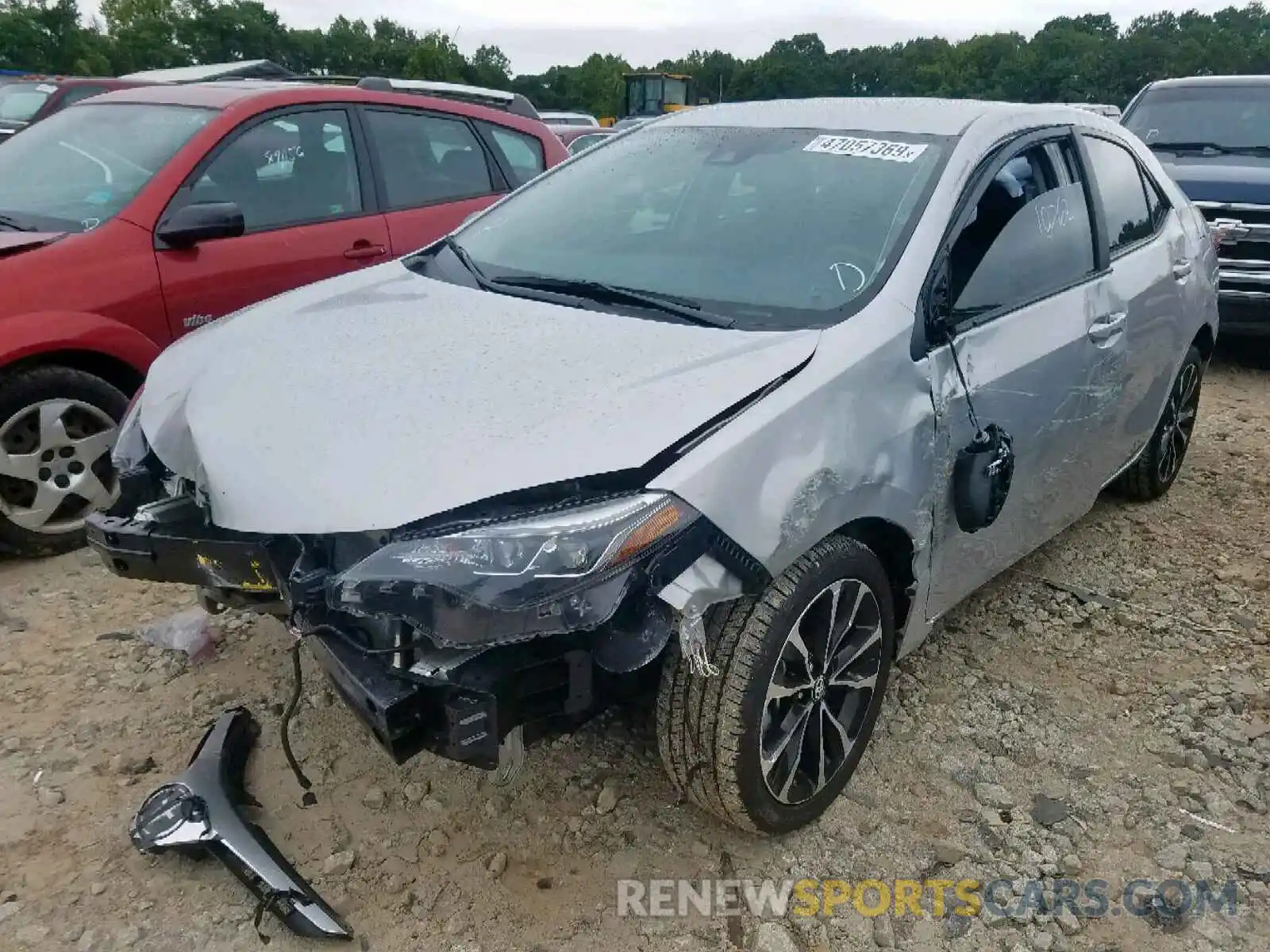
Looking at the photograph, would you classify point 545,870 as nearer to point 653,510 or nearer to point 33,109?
point 653,510

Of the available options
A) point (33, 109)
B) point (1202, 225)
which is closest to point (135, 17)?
point (33, 109)

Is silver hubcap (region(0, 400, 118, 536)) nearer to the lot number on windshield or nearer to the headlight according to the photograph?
the headlight

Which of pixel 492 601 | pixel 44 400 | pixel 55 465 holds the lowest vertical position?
pixel 55 465

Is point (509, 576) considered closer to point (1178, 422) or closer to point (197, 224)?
point (197, 224)

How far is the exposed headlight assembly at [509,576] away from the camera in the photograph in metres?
1.78

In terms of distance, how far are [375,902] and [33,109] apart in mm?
9897

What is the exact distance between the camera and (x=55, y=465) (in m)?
3.65

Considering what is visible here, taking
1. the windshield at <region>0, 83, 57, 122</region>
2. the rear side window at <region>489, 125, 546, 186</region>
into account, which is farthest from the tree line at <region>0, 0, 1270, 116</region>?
the rear side window at <region>489, 125, 546, 186</region>

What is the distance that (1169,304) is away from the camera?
151 inches

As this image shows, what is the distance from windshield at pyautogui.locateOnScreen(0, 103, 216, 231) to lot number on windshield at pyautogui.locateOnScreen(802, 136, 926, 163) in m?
2.65

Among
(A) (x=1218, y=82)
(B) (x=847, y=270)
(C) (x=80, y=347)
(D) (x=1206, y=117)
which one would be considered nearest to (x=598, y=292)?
(B) (x=847, y=270)

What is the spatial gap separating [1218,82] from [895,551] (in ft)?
24.4

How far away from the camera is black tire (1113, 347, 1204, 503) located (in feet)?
14.1

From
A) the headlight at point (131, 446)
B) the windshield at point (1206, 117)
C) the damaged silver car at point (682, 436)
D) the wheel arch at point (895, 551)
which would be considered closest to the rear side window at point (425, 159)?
the damaged silver car at point (682, 436)
